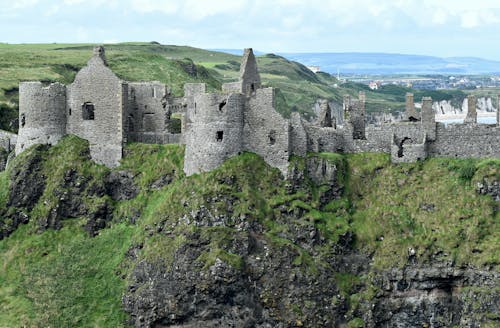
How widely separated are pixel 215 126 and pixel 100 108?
1063cm

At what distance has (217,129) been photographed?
67812 mm

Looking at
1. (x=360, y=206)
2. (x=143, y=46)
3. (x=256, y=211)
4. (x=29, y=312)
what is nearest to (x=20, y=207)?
(x=29, y=312)

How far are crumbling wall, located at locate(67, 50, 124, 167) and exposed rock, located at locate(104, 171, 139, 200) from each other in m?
1.14

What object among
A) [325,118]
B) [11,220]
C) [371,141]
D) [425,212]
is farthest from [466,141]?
[11,220]

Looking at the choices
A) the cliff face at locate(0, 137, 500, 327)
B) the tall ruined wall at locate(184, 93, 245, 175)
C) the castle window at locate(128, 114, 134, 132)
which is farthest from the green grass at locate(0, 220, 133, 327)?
the castle window at locate(128, 114, 134, 132)

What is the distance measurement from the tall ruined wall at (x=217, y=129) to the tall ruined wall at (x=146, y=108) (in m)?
6.47

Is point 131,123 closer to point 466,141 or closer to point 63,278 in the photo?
point 63,278

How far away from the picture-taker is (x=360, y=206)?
68.4m

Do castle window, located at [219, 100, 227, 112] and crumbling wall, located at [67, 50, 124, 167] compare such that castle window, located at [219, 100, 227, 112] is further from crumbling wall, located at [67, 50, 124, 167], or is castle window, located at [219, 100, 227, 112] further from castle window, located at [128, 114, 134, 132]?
castle window, located at [128, 114, 134, 132]

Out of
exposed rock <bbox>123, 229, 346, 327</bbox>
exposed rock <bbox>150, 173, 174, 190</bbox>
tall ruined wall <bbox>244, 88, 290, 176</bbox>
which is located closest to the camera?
exposed rock <bbox>123, 229, 346, 327</bbox>

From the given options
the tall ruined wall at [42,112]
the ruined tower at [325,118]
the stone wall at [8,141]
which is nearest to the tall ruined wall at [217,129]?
the ruined tower at [325,118]

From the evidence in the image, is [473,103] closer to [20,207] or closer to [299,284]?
[299,284]

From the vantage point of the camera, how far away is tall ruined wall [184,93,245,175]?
6788 cm

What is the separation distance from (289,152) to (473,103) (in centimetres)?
1457
